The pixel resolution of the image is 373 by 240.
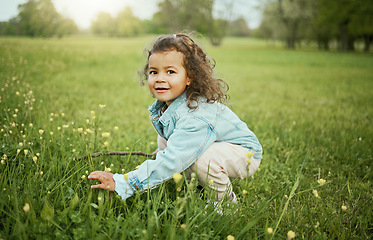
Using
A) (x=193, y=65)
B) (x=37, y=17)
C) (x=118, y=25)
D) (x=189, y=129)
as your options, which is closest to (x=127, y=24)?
(x=118, y=25)

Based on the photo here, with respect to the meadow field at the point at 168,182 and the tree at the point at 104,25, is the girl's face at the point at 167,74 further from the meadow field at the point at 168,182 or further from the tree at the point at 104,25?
the tree at the point at 104,25

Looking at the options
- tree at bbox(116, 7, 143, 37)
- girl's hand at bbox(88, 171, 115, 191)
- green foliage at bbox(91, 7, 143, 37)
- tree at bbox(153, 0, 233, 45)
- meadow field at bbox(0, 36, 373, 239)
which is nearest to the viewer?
meadow field at bbox(0, 36, 373, 239)

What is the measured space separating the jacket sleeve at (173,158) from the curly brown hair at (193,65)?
196mm

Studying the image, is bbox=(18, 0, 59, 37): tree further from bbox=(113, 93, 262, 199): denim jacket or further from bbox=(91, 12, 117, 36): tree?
bbox=(91, 12, 117, 36): tree

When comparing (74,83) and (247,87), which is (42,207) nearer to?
(74,83)

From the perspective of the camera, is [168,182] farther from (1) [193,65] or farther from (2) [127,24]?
(2) [127,24]

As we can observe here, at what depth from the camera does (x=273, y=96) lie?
6.77 metres

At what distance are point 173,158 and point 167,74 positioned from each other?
0.63 metres

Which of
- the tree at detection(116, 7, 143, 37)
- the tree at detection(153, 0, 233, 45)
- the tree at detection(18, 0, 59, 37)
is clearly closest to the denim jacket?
the tree at detection(18, 0, 59, 37)

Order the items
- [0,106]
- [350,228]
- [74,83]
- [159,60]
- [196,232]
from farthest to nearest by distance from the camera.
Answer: [74,83], [0,106], [159,60], [350,228], [196,232]

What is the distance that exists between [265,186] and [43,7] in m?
8.27

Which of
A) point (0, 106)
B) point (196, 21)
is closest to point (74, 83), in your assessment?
point (0, 106)

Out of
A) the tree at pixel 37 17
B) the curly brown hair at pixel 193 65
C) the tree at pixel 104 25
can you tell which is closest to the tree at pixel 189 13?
the tree at pixel 104 25

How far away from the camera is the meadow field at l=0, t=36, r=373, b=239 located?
1.46 metres
